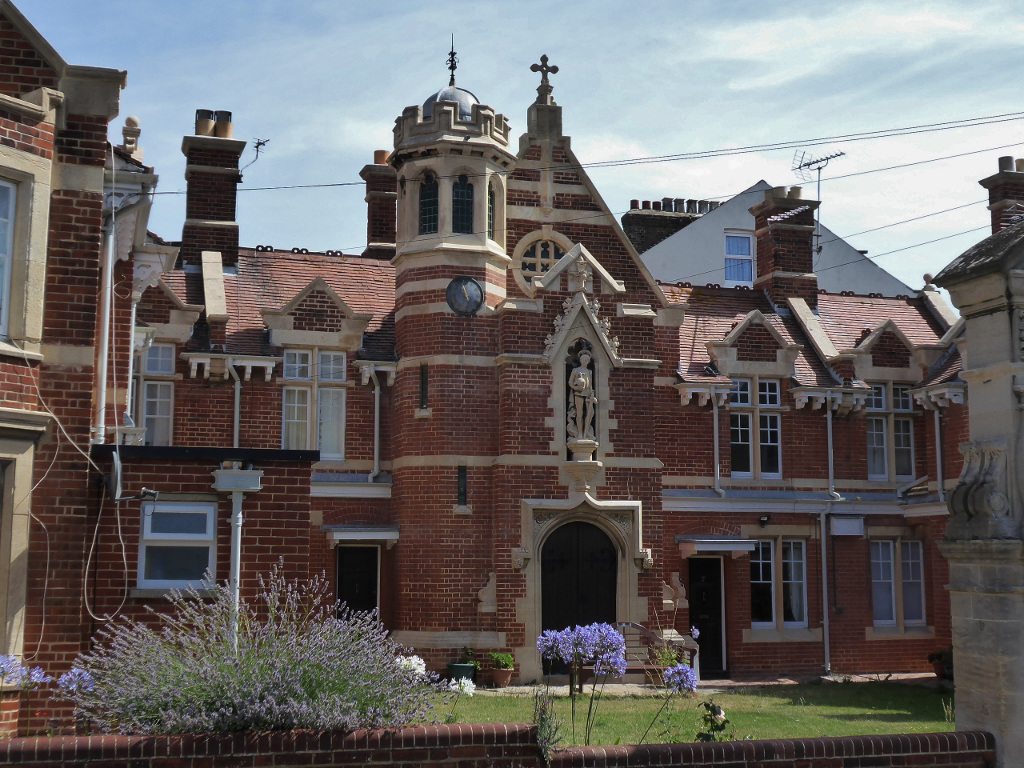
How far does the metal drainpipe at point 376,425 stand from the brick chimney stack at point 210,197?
14.3ft

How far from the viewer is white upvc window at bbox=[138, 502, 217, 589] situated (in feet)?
43.7

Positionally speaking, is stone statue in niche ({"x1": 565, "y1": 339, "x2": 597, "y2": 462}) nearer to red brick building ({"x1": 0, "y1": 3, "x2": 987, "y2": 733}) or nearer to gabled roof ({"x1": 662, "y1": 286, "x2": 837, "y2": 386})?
red brick building ({"x1": 0, "y1": 3, "x2": 987, "y2": 733})

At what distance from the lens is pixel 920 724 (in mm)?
17062

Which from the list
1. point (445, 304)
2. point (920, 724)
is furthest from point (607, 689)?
point (445, 304)

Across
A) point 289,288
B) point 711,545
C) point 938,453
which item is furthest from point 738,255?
point 289,288

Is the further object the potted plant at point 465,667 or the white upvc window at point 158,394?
the white upvc window at point 158,394

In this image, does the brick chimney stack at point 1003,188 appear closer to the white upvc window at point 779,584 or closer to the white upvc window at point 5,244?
Answer: the white upvc window at point 779,584

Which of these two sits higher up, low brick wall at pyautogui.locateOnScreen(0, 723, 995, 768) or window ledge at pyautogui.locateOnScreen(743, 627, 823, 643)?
low brick wall at pyautogui.locateOnScreen(0, 723, 995, 768)

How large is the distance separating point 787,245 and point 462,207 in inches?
378

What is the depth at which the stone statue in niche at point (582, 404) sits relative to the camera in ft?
75.2

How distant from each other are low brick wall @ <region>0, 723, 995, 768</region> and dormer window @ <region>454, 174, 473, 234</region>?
1485 cm

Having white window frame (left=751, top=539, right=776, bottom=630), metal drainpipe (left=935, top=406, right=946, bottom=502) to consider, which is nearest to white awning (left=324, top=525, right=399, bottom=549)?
white window frame (left=751, top=539, right=776, bottom=630)

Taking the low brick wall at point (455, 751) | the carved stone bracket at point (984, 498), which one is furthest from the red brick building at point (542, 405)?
the carved stone bracket at point (984, 498)

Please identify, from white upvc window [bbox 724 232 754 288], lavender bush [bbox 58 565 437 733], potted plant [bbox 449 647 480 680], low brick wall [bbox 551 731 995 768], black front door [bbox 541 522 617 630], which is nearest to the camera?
lavender bush [bbox 58 565 437 733]
